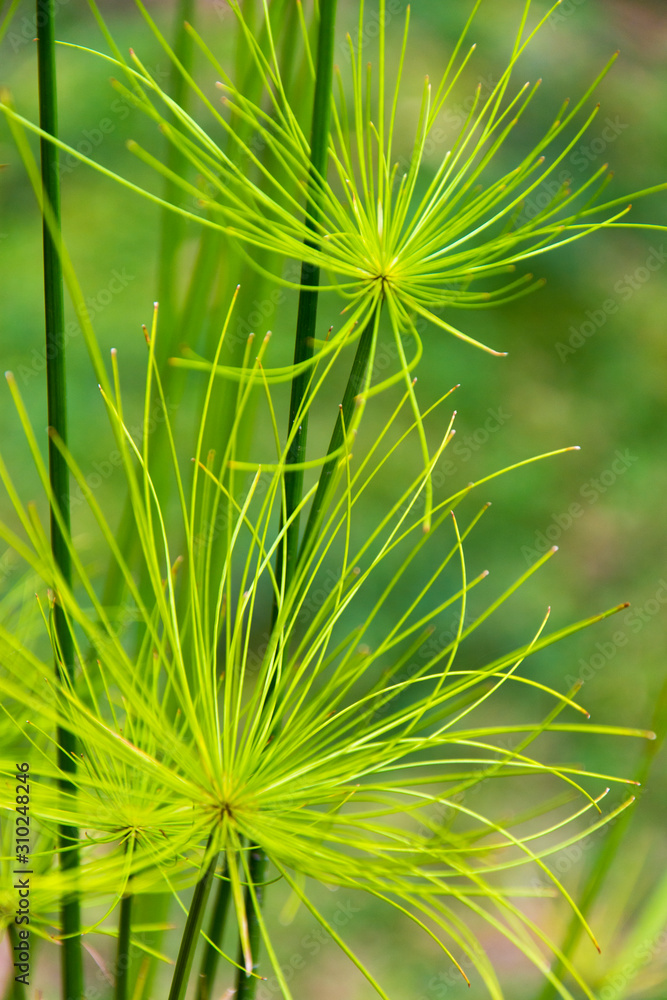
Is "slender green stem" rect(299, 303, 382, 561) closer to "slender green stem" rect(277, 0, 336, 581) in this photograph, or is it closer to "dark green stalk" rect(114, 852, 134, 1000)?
"slender green stem" rect(277, 0, 336, 581)

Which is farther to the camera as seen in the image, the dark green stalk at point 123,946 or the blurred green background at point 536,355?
the blurred green background at point 536,355

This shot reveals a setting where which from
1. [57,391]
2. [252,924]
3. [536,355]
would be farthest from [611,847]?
[536,355]

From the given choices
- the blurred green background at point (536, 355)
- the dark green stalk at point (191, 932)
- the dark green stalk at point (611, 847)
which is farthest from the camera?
the blurred green background at point (536, 355)

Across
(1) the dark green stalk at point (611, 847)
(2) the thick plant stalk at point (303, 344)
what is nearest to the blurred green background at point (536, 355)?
(1) the dark green stalk at point (611, 847)

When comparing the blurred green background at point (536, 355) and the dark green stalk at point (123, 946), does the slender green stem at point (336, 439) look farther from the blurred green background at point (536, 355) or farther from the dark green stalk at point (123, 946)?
the blurred green background at point (536, 355)

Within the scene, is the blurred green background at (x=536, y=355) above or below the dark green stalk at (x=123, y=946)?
above

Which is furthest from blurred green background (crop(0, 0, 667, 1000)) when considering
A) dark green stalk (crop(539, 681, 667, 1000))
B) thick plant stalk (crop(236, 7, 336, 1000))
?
thick plant stalk (crop(236, 7, 336, 1000))

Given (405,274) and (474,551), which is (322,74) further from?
(474,551)
